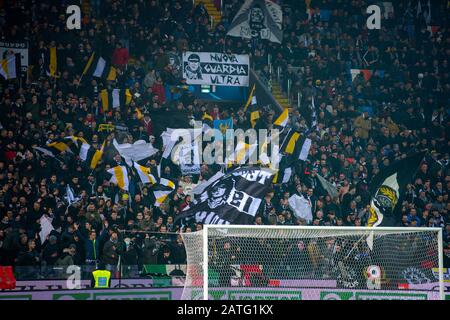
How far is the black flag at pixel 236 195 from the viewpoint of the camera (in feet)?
57.4

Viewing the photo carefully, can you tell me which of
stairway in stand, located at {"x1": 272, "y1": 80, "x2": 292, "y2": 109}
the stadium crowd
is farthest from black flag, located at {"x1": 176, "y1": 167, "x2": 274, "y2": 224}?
stairway in stand, located at {"x1": 272, "y1": 80, "x2": 292, "y2": 109}

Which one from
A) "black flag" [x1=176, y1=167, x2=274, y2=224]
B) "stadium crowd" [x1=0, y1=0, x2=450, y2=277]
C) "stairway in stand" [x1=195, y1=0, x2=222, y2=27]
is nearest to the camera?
"black flag" [x1=176, y1=167, x2=274, y2=224]

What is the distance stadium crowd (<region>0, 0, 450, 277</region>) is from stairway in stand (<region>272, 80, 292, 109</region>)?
28 cm

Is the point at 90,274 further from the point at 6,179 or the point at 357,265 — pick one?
the point at 357,265

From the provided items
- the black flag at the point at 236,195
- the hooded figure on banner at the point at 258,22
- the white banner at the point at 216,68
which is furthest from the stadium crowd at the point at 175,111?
the black flag at the point at 236,195

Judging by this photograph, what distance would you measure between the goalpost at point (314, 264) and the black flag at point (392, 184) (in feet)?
15.4

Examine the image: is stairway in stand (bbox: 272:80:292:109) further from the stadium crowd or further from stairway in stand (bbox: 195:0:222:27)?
stairway in stand (bbox: 195:0:222:27)

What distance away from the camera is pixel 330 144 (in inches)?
869

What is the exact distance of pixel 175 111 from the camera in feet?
71.7

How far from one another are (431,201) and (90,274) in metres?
8.90

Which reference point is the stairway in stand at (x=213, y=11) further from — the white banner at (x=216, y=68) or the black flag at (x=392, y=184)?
the black flag at (x=392, y=184)

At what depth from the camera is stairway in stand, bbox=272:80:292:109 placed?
24.2 meters

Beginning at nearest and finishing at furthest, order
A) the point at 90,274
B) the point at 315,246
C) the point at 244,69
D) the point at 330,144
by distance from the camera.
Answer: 1. the point at 315,246
2. the point at 90,274
3. the point at 330,144
4. the point at 244,69

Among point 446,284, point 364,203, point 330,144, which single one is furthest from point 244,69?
point 446,284
